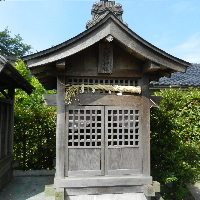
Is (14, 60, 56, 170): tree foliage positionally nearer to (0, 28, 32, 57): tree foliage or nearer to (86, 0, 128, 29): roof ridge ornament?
(86, 0, 128, 29): roof ridge ornament

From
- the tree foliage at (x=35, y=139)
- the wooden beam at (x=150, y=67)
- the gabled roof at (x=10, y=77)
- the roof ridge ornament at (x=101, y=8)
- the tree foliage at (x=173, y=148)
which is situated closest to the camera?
the gabled roof at (x=10, y=77)

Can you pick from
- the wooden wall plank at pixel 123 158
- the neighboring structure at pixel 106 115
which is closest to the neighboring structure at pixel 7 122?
the neighboring structure at pixel 106 115

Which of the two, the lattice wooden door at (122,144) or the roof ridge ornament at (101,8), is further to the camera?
the roof ridge ornament at (101,8)

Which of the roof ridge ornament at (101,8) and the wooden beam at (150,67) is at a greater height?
the roof ridge ornament at (101,8)

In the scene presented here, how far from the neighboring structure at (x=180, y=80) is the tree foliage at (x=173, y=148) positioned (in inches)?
135

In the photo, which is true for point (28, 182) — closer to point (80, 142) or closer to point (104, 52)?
point (80, 142)

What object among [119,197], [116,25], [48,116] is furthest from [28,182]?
[116,25]

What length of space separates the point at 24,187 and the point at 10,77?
10.2 feet

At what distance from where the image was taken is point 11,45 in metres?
34.8

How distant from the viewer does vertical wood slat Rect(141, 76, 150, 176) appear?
4.34 m

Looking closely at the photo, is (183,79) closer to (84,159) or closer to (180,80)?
(180,80)

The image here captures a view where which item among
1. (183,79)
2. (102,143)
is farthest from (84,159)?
(183,79)

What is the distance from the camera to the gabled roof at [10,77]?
3.63 meters

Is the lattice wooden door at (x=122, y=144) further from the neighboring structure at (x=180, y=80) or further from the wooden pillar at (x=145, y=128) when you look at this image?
the neighboring structure at (x=180, y=80)
